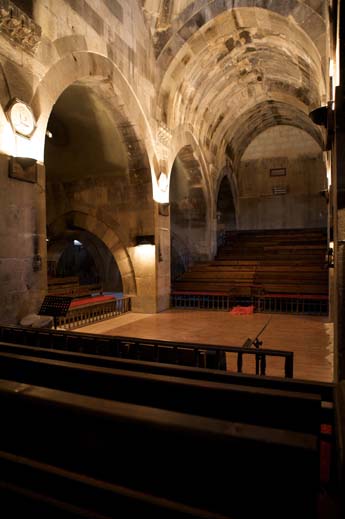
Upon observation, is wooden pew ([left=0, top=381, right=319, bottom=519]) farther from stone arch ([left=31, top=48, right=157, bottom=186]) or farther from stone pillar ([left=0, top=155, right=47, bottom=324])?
stone arch ([left=31, top=48, right=157, bottom=186])

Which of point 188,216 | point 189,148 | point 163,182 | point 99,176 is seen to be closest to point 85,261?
point 188,216

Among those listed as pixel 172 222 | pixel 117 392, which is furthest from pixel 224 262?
pixel 117 392

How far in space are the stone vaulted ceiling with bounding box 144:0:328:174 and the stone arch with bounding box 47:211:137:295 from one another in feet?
11.8

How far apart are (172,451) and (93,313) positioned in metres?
7.60

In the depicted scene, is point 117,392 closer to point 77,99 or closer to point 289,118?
point 77,99

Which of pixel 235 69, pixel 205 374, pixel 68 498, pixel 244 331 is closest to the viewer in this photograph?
pixel 68 498

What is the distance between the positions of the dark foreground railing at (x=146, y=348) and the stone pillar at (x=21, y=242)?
1.49 meters

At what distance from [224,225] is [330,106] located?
15.1m

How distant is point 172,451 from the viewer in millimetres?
1508

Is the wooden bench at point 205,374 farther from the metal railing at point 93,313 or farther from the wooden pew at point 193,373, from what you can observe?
the metal railing at point 93,313

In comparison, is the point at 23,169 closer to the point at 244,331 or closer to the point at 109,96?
the point at 109,96

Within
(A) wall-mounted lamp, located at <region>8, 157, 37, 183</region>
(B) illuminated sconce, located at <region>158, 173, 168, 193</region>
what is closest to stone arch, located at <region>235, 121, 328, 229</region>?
(B) illuminated sconce, located at <region>158, 173, 168, 193</region>

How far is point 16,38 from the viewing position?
5.27 m

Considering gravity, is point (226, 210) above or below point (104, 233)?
above
